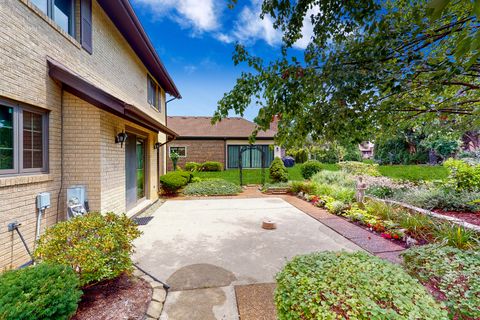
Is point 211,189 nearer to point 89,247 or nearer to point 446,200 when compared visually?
point 89,247

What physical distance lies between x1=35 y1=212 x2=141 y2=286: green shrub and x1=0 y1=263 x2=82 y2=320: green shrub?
244 mm

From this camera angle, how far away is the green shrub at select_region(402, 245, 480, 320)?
6.22 ft

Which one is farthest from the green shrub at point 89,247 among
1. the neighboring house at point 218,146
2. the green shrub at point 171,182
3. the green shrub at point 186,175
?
the neighboring house at point 218,146

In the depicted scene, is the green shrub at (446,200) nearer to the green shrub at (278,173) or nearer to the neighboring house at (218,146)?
the green shrub at (278,173)

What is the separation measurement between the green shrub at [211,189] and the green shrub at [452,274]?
7.98 m

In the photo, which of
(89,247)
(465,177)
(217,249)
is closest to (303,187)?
(465,177)

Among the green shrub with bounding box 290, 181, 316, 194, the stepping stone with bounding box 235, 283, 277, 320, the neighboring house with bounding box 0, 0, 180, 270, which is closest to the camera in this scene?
the stepping stone with bounding box 235, 283, 277, 320

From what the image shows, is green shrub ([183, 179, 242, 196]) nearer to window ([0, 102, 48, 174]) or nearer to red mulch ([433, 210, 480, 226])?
window ([0, 102, 48, 174])

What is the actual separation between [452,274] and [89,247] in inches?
153

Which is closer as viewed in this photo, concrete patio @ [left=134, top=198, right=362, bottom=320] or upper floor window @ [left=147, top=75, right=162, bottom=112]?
concrete patio @ [left=134, top=198, right=362, bottom=320]

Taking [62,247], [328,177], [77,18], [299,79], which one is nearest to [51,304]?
[62,247]

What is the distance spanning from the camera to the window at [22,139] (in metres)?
3.19

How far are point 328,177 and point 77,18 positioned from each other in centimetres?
1080

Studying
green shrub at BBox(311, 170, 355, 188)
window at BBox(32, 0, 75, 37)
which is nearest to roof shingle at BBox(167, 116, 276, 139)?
green shrub at BBox(311, 170, 355, 188)
